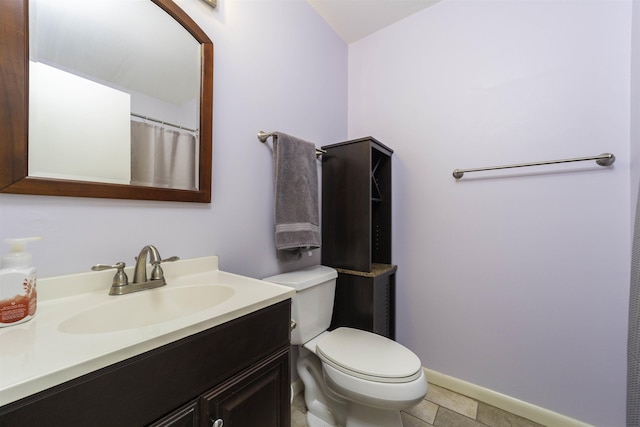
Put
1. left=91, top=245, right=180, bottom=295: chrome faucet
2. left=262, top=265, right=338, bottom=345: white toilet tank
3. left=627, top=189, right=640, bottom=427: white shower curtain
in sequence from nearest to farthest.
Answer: left=91, top=245, right=180, bottom=295: chrome faucet
left=627, top=189, right=640, bottom=427: white shower curtain
left=262, top=265, right=338, bottom=345: white toilet tank

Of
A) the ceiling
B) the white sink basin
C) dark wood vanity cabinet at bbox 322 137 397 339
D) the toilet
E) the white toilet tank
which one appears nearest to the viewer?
the white sink basin

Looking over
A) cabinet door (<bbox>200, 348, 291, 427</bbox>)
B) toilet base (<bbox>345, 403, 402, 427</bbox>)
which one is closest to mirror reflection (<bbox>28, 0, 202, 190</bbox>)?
cabinet door (<bbox>200, 348, 291, 427</bbox>)

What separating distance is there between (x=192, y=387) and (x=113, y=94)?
2.96 feet

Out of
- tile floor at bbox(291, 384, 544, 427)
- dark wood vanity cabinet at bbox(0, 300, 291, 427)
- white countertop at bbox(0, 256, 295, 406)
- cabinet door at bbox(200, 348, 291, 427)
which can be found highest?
white countertop at bbox(0, 256, 295, 406)

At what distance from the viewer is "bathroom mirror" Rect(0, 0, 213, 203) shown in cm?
63

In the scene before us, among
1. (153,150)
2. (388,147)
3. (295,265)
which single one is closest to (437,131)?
(388,147)

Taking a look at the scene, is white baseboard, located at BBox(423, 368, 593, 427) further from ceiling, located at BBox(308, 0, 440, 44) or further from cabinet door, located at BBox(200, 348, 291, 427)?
ceiling, located at BBox(308, 0, 440, 44)

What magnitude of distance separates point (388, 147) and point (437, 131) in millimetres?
308

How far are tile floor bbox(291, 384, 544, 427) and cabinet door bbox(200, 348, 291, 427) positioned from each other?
2.17 feet

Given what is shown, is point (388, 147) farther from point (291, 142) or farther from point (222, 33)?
point (222, 33)

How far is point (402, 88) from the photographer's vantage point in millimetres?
1689

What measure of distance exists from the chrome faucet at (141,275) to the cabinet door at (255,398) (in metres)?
0.41

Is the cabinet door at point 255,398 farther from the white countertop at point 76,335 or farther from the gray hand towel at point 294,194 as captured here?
the gray hand towel at point 294,194

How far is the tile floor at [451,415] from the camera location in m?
1.24
